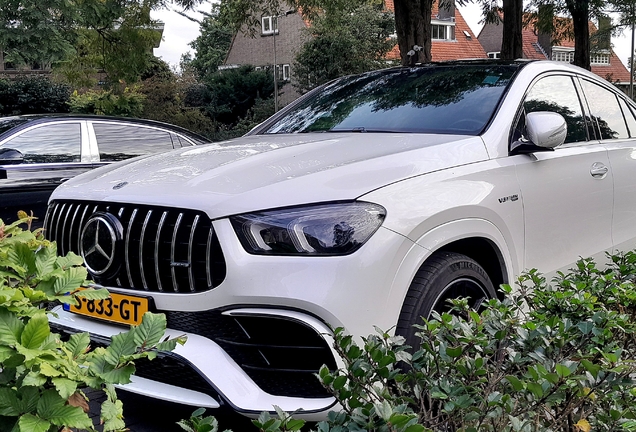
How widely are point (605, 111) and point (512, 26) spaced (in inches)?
386

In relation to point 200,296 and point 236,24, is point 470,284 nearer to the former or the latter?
point 200,296

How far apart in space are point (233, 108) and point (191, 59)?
54.1 meters

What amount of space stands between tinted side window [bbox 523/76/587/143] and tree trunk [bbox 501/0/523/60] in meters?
10.0

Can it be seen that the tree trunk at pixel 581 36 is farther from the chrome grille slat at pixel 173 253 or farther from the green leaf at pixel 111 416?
the green leaf at pixel 111 416

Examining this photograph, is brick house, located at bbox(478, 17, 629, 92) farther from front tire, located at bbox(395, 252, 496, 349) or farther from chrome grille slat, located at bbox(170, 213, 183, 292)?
chrome grille slat, located at bbox(170, 213, 183, 292)

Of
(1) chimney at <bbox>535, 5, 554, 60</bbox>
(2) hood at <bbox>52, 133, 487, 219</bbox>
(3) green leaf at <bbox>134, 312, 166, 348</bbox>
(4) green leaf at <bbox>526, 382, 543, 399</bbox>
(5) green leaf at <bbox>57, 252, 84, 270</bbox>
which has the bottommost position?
(4) green leaf at <bbox>526, 382, 543, 399</bbox>

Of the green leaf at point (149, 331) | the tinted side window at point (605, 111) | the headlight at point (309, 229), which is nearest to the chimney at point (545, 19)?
the tinted side window at point (605, 111)

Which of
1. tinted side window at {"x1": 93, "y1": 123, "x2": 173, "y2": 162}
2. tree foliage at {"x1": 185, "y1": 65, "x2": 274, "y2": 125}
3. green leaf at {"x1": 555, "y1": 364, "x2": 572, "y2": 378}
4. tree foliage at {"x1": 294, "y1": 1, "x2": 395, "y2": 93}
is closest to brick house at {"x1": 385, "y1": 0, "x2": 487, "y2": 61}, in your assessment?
tree foliage at {"x1": 294, "y1": 1, "x2": 395, "y2": 93}

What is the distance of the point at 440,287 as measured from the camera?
279 cm

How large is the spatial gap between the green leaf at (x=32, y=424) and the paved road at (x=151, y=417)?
1.38 meters

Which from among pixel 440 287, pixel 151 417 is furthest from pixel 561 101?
pixel 151 417

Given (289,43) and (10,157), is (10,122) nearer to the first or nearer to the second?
(10,157)

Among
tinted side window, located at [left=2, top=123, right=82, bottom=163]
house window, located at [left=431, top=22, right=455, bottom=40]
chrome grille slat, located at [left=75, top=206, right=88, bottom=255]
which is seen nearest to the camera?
chrome grille slat, located at [left=75, top=206, right=88, bottom=255]

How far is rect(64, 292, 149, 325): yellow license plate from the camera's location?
2729mm
